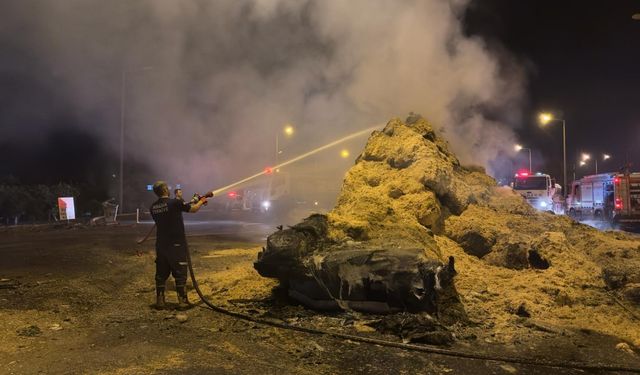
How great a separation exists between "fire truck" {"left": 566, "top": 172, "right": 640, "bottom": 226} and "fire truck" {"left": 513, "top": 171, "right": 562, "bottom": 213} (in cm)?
104

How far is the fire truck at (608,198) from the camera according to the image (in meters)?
19.5

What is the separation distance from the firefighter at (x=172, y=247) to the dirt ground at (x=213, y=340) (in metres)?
0.28

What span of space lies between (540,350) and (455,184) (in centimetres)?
411

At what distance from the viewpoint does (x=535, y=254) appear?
22.3ft

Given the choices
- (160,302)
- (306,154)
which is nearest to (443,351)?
(160,302)

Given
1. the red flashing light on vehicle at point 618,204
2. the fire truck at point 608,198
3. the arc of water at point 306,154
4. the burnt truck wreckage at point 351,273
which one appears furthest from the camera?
the red flashing light on vehicle at point 618,204

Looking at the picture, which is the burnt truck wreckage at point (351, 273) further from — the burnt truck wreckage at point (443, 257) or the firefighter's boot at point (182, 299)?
the firefighter's boot at point (182, 299)

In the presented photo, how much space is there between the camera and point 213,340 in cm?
460

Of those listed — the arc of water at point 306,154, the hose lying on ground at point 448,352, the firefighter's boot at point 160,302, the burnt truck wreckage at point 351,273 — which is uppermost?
the arc of water at point 306,154

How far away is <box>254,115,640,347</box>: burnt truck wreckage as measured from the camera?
16.7ft

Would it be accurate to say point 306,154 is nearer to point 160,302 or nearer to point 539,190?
point 160,302

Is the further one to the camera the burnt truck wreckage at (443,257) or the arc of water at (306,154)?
the arc of water at (306,154)

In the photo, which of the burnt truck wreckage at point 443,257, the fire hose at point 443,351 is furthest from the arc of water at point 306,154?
the fire hose at point 443,351

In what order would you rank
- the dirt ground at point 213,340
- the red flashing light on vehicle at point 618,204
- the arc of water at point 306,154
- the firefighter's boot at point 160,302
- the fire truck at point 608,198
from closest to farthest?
the dirt ground at point 213,340
the firefighter's boot at point 160,302
the arc of water at point 306,154
the fire truck at point 608,198
the red flashing light on vehicle at point 618,204
